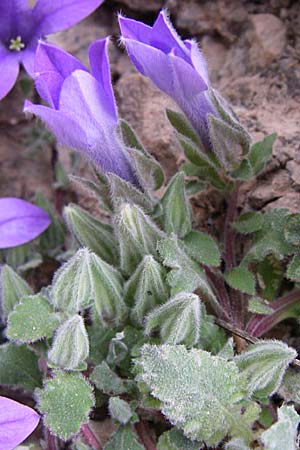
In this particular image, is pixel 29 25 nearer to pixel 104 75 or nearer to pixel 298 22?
pixel 104 75

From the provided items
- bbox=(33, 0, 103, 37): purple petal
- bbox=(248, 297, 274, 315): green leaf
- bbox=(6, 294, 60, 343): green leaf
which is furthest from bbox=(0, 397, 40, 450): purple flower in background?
bbox=(33, 0, 103, 37): purple petal

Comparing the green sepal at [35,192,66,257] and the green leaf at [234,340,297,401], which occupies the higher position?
the green leaf at [234,340,297,401]

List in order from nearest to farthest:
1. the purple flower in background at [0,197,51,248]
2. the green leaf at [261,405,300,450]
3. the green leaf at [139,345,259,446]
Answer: the green leaf at [261,405,300,450] < the green leaf at [139,345,259,446] < the purple flower in background at [0,197,51,248]

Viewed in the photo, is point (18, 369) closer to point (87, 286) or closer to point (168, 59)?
point (87, 286)

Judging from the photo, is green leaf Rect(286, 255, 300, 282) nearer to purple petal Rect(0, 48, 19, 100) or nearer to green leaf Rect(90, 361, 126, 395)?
green leaf Rect(90, 361, 126, 395)

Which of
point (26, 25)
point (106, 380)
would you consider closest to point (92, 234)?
point (106, 380)
